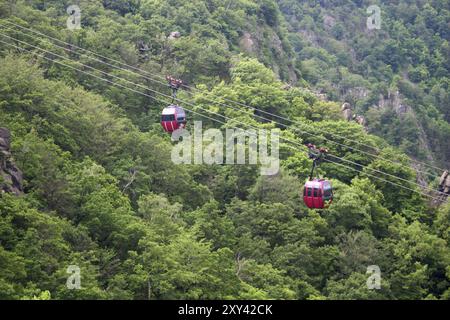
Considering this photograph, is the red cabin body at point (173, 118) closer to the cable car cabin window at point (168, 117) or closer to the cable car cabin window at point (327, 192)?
the cable car cabin window at point (168, 117)

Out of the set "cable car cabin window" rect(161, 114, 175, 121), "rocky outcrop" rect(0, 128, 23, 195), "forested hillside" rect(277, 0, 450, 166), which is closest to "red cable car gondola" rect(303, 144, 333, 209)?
"cable car cabin window" rect(161, 114, 175, 121)

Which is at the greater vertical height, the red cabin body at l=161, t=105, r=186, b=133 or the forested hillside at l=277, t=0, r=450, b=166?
the forested hillside at l=277, t=0, r=450, b=166

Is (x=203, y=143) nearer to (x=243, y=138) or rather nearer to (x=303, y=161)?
(x=243, y=138)

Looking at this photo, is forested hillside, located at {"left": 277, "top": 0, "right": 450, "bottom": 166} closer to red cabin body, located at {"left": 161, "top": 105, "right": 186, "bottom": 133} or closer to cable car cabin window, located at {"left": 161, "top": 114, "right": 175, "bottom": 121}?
red cabin body, located at {"left": 161, "top": 105, "right": 186, "bottom": 133}

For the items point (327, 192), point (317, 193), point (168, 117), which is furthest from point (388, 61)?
point (317, 193)

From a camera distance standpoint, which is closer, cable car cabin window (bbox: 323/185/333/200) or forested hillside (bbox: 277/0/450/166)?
cable car cabin window (bbox: 323/185/333/200)

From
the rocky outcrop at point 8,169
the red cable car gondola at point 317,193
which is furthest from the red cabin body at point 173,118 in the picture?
the rocky outcrop at point 8,169

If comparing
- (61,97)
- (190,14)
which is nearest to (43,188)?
(61,97)
